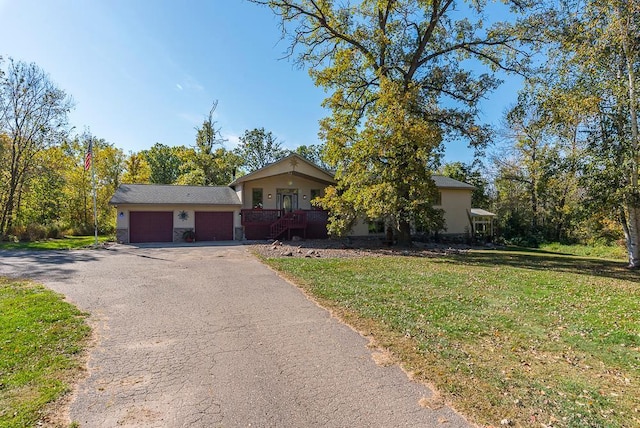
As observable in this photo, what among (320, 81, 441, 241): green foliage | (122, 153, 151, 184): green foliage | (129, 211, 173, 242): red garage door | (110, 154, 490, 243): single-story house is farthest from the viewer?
(122, 153, 151, 184): green foliage

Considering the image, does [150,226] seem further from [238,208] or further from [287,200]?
[287,200]

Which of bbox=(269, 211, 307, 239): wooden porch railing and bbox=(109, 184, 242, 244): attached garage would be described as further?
bbox=(269, 211, 307, 239): wooden porch railing

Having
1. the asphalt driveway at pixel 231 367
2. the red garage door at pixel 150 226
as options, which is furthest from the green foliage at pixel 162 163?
the asphalt driveway at pixel 231 367

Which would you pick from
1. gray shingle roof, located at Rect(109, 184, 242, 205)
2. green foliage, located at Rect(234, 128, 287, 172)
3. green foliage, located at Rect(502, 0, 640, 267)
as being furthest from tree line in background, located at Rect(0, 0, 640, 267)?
green foliage, located at Rect(234, 128, 287, 172)

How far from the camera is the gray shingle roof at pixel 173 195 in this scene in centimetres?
1948

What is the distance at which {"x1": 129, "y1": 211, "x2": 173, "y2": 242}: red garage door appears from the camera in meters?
19.5

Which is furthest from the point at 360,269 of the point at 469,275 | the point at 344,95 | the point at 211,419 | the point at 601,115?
the point at 344,95

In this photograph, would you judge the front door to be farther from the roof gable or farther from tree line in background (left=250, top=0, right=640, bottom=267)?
tree line in background (left=250, top=0, right=640, bottom=267)

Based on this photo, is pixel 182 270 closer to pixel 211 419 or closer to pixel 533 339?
pixel 211 419

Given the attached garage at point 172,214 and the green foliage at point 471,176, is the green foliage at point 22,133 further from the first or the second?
the green foliage at point 471,176

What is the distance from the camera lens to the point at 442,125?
17.6 m

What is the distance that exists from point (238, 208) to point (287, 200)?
10.9 ft

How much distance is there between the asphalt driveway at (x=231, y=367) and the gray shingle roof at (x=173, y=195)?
12.7 metres

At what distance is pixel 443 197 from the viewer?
2377 centimetres
